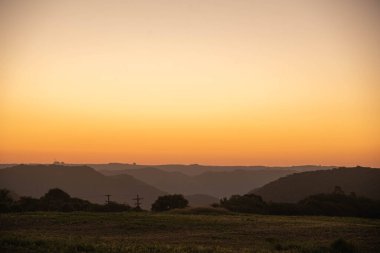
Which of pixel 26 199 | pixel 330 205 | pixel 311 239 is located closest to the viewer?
pixel 311 239

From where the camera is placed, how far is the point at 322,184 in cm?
17125

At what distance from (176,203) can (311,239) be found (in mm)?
47295

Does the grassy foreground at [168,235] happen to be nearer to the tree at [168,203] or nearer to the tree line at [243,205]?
the tree line at [243,205]

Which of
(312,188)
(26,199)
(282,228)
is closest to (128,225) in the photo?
(282,228)

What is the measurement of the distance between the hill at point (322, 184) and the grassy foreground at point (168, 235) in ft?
402

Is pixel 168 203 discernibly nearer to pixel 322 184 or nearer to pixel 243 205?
pixel 243 205

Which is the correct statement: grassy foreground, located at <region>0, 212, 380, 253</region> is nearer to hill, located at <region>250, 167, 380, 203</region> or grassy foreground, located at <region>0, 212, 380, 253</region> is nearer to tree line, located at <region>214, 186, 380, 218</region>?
tree line, located at <region>214, 186, 380, 218</region>

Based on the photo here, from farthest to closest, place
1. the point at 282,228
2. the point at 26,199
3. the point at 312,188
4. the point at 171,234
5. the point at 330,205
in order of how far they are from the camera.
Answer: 1. the point at 312,188
2. the point at 330,205
3. the point at 26,199
4. the point at 282,228
5. the point at 171,234

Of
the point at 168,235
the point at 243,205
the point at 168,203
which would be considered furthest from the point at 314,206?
the point at 168,235

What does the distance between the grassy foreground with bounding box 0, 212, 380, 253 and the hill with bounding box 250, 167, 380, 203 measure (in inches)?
4829

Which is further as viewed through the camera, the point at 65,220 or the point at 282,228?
the point at 65,220

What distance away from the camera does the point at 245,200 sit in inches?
3036

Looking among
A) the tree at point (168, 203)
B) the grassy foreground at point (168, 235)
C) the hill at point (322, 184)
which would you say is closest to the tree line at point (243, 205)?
the tree at point (168, 203)

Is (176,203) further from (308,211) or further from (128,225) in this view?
(128,225)
